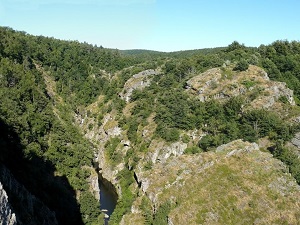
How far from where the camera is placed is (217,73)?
108 metres

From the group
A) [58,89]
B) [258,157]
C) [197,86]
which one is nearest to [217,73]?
[197,86]

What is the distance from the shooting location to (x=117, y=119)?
113 m

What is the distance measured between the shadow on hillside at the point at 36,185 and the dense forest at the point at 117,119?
286mm

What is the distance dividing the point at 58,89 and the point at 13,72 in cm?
4523

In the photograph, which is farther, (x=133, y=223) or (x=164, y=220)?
(x=133, y=223)

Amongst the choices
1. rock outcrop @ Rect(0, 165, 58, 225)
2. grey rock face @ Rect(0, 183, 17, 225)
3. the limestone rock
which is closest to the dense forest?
the limestone rock

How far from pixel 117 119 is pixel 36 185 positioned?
5249 cm

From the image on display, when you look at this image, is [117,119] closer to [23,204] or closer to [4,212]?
[23,204]

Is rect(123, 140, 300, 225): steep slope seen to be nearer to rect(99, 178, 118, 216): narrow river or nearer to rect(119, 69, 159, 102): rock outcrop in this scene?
rect(99, 178, 118, 216): narrow river

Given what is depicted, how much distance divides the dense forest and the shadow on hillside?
0.94 ft

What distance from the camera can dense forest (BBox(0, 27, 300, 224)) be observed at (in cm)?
6675

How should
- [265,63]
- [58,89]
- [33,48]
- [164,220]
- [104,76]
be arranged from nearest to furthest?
[164,220]
[265,63]
[58,89]
[33,48]
[104,76]

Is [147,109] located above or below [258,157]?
above

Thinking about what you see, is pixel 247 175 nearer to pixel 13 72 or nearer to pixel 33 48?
pixel 13 72
